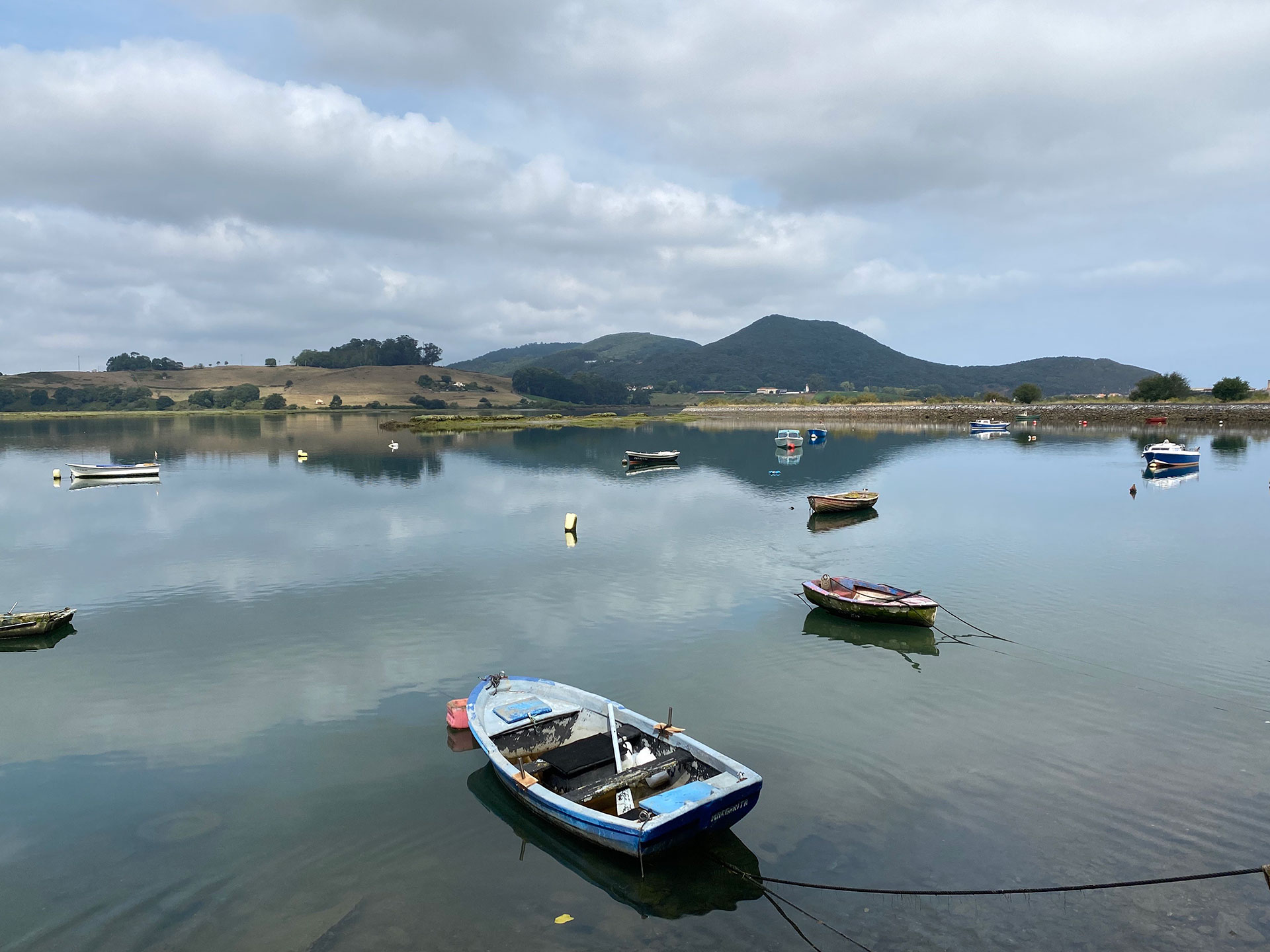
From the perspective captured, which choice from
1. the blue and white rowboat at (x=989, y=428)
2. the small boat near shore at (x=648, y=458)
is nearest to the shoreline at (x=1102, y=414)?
the blue and white rowboat at (x=989, y=428)

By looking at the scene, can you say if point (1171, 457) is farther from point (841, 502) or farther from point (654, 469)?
point (654, 469)

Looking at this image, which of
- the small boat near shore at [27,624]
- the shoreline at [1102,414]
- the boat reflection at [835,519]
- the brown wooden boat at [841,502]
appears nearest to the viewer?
the small boat near shore at [27,624]

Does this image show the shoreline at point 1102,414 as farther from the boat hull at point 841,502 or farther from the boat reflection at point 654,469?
the boat hull at point 841,502

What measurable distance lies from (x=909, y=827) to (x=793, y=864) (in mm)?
3000

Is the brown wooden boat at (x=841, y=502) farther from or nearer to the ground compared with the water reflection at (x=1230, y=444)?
nearer to the ground

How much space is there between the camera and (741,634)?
29000 mm

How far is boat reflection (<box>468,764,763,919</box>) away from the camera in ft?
45.7

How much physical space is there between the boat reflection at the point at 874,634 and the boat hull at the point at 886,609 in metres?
0.27

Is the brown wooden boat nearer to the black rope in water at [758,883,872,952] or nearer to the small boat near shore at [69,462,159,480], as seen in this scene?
the black rope in water at [758,883,872,952]

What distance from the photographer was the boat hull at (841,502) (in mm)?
55094

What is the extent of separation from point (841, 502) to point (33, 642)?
1873 inches

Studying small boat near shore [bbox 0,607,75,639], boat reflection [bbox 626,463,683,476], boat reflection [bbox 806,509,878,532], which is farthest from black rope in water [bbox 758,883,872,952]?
boat reflection [bbox 626,463,683,476]

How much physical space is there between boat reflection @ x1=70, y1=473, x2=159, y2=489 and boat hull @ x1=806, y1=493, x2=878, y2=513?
68.8m

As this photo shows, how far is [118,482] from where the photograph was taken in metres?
80.6
